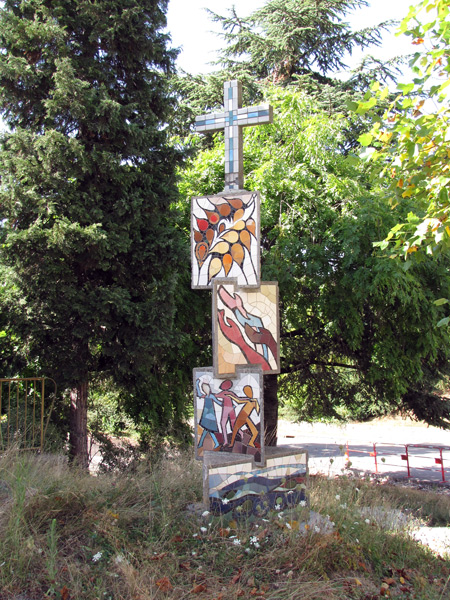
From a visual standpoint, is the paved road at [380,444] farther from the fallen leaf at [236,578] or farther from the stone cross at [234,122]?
the fallen leaf at [236,578]

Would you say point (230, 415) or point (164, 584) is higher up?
point (230, 415)

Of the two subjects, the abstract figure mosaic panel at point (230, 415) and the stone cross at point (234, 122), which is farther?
the stone cross at point (234, 122)

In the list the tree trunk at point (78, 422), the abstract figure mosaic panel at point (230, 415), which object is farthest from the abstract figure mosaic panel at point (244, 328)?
the tree trunk at point (78, 422)

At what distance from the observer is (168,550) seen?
4.45 metres

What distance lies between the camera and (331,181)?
9617mm

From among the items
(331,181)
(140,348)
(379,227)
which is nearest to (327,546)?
(140,348)

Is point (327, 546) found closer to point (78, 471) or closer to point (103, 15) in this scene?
point (78, 471)

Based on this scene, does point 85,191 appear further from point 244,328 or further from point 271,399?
point 271,399

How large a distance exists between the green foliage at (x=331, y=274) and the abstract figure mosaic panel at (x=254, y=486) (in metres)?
3.52

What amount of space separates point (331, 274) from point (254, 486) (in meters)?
4.90

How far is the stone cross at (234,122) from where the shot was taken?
6121 millimetres

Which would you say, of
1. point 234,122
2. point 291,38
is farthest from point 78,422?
point 291,38

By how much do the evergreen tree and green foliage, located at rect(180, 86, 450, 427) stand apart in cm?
208

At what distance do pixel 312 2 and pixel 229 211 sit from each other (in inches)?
457
